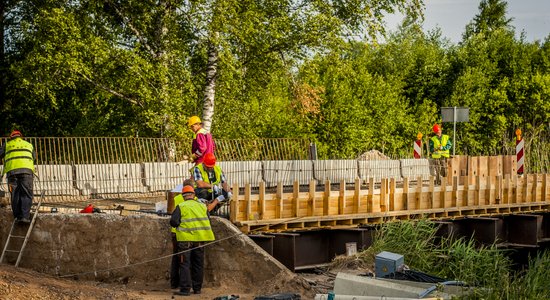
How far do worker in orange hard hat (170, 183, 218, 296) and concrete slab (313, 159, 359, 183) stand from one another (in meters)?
13.1

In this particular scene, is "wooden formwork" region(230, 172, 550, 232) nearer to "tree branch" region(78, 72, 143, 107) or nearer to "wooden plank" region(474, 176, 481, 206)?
"wooden plank" region(474, 176, 481, 206)

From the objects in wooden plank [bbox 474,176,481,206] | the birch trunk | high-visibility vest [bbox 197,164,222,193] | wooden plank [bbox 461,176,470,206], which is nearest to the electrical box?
high-visibility vest [bbox 197,164,222,193]

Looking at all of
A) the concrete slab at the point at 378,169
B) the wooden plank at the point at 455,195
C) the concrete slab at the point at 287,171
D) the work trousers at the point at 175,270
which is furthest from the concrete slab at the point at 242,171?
the work trousers at the point at 175,270

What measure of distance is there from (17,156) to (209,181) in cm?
417

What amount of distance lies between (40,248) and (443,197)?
29.8 feet

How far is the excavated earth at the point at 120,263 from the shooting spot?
15.2 metres

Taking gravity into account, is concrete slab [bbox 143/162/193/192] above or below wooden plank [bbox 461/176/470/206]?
above

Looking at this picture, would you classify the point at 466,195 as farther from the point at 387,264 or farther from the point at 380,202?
the point at 387,264

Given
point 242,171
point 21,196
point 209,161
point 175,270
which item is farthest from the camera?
point 242,171

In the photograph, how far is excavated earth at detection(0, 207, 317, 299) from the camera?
15.2 meters

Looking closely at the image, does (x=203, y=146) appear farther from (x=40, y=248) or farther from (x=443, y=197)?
(x=443, y=197)

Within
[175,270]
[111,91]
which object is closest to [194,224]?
[175,270]

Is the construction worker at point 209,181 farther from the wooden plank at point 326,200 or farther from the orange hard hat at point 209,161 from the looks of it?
the wooden plank at point 326,200

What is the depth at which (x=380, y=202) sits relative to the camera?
20.0 metres
